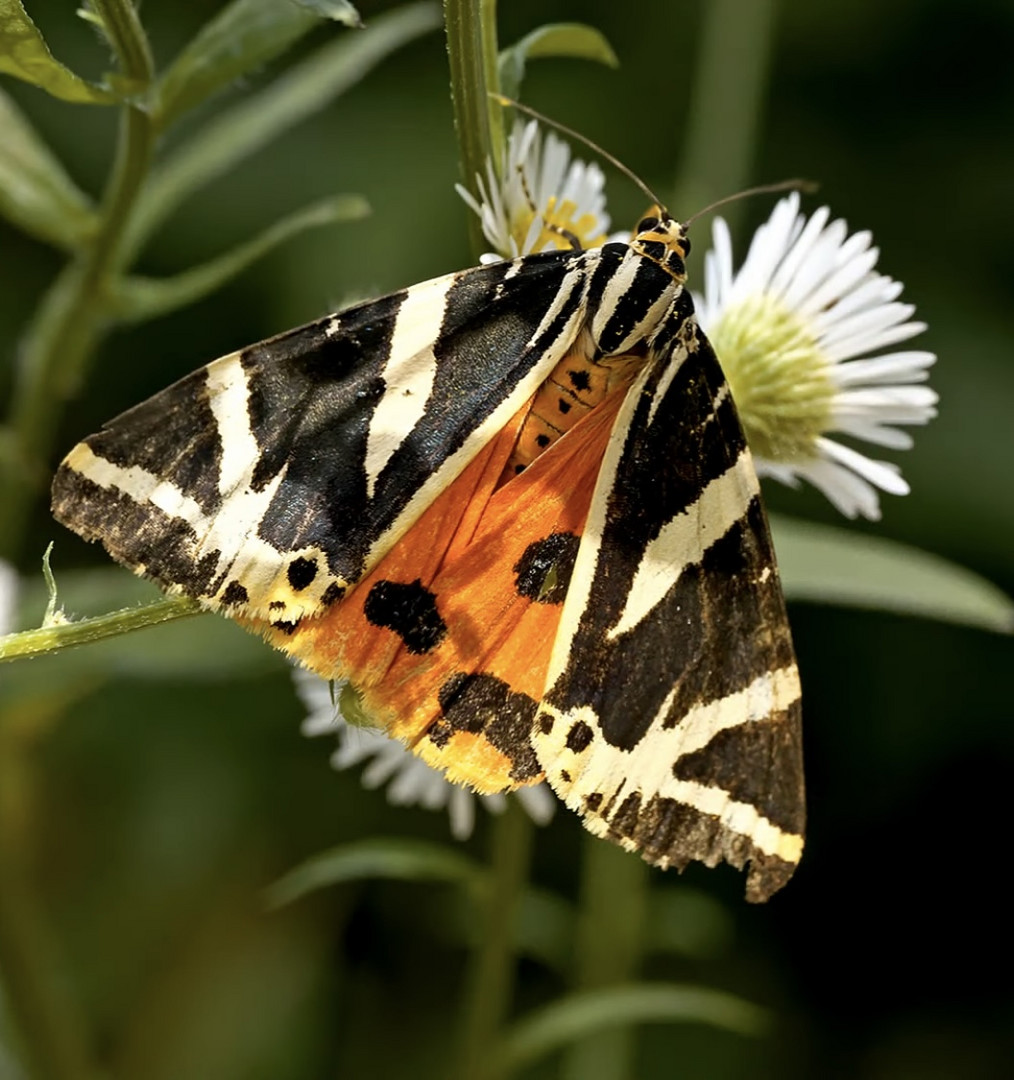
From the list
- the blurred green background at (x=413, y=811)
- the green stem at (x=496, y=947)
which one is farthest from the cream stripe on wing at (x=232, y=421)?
the blurred green background at (x=413, y=811)

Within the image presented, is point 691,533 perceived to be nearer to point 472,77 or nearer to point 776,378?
point 776,378

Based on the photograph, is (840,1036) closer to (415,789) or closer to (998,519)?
(998,519)

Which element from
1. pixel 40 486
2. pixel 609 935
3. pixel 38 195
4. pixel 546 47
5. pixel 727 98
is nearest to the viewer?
pixel 546 47

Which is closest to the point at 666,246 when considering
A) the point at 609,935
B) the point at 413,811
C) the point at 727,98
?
the point at 609,935

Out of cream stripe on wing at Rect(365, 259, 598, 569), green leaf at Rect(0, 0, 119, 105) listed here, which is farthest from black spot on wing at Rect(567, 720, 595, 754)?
green leaf at Rect(0, 0, 119, 105)

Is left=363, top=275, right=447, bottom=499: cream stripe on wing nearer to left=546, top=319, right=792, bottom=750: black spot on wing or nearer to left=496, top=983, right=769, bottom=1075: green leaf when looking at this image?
left=546, top=319, right=792, bottom=750: black spot on wing

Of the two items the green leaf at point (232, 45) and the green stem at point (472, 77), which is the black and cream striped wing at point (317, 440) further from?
the green leaf at point (232, 45)
